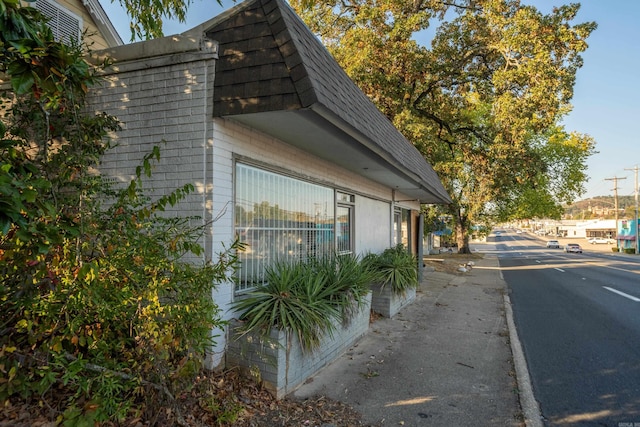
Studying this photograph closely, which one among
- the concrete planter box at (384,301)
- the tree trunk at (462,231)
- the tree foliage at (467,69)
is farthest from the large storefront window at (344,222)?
the tree trunk at (462,231)

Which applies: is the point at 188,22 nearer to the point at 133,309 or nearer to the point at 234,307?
the point at 234,307

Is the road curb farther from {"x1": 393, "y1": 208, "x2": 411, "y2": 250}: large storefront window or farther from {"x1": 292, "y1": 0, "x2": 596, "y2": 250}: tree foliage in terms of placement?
{"x1": 292, "y1": 0, "x2": 596, "y2": 250}: tree foliage

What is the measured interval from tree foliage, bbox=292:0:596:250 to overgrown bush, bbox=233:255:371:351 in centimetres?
1041

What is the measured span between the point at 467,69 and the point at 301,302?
52.9ft

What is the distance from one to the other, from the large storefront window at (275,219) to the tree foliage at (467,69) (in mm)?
8999

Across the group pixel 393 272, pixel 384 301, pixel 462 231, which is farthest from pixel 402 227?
pixel 462 231

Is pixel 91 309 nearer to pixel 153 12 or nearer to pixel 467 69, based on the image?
pixel 153 12

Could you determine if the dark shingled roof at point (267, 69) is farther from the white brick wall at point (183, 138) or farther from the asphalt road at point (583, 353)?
the asphalt road at point (583, 353)

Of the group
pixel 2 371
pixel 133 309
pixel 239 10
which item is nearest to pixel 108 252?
pixel 133 309

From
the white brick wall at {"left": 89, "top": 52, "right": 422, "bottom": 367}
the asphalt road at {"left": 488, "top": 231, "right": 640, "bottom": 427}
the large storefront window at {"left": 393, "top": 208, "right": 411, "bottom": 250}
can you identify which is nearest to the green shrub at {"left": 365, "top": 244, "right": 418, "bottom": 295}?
the asphalt road at {"left": 488, "top": 231, "right": 640, "bottom": 427}

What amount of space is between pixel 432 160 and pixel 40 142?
54.0 ft

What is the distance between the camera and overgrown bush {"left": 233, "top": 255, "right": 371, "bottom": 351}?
163 inches

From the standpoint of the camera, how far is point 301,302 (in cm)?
441

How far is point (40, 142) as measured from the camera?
4375 millimetres
